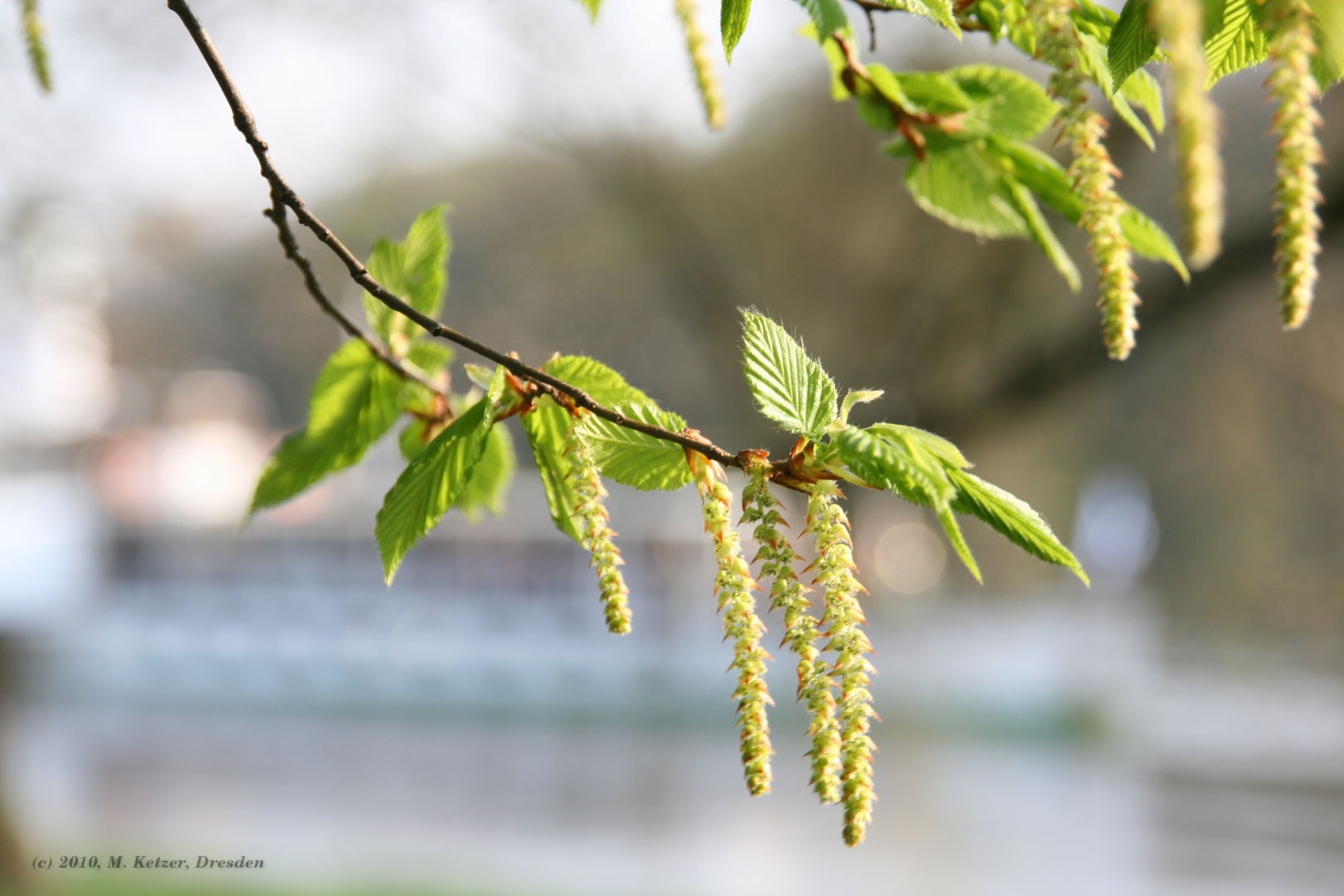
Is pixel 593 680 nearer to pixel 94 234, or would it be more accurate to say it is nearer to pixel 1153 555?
pixel 94 234

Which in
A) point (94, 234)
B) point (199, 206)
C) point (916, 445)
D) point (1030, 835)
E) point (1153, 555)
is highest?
point (199, 206)

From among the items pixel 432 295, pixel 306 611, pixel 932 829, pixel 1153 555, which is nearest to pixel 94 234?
pixel 306 611

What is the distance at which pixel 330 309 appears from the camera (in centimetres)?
50

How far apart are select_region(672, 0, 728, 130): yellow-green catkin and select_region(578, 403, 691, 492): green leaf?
0.56 ft

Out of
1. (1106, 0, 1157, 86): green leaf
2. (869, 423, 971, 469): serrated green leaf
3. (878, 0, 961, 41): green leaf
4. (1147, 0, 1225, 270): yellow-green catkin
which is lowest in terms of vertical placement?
(869, 423, 971, 469): serrated green leaf

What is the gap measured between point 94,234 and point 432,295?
6.88 m

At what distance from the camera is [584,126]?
4.24 metres

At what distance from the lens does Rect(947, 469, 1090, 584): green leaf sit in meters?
0.32

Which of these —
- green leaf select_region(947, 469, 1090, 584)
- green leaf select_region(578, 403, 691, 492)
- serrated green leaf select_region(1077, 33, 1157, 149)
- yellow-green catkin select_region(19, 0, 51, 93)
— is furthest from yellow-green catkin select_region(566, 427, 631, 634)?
yellow-green catkin select_region(19, 0, 51, 93)

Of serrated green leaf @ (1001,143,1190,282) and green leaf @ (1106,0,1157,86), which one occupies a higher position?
serrated green leaf @ (1001,143,1190,282)

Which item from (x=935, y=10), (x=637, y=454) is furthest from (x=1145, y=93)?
(x=637, y=454)

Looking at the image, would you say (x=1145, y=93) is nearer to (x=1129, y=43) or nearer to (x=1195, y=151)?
(x=1129, y=43)

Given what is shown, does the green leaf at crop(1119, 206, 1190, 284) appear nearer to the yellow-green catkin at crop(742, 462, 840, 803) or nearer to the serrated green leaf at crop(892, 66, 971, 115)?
the serrated green leaf at crop(892, 66, 971, 115)

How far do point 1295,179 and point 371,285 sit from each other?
0.28 m
